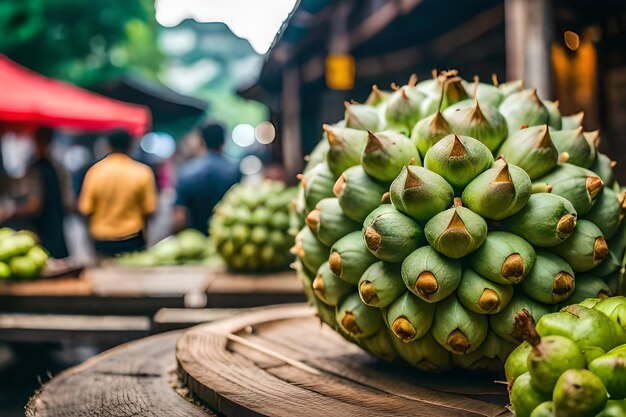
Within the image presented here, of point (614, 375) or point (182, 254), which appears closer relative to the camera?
point (614, 375)

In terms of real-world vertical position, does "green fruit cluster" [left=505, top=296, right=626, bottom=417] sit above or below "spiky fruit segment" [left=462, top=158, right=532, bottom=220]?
below

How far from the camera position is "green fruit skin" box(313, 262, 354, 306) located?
1.40 meters

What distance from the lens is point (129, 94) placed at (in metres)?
13.4

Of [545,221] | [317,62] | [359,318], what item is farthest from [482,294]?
[317,62]

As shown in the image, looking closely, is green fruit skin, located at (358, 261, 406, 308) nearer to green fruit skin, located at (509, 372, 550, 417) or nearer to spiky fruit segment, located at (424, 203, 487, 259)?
spiky fruit segment, located at (424, 203, 487, 259)

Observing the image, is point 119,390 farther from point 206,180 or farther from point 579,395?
point 206,180

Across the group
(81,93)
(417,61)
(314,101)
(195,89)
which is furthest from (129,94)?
(195,89)

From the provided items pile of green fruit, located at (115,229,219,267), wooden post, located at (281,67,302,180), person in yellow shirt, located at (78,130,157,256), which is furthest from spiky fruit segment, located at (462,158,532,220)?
wooden post, located at (281,67,302,180)

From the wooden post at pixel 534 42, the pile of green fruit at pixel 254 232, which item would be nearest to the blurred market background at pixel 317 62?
the wooden post at pixel 534 42

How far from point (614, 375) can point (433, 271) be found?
40cm

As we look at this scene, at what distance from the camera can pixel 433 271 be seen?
1.19 m

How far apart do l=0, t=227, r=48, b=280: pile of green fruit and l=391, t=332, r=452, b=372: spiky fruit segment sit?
274cm

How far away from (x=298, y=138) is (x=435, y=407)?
895 centimetres

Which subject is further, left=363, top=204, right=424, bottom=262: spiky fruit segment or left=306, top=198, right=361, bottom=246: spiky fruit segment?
left=306, top=198, right=361, bottom=246: spiky fruit segment
